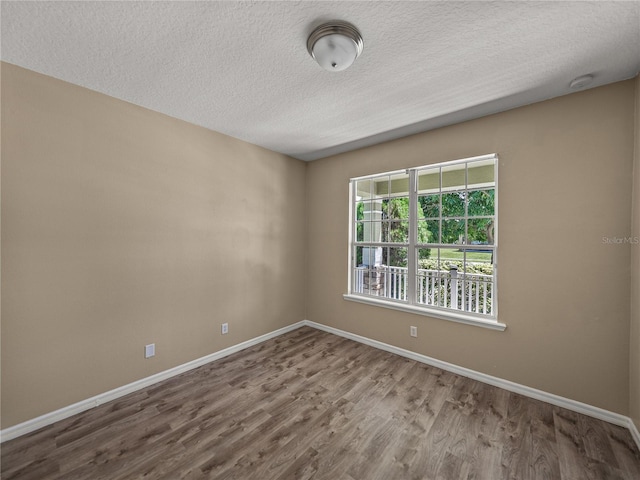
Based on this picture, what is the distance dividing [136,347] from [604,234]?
4105 millimetres

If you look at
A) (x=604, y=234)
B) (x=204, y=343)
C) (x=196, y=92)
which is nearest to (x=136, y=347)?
(x=204, y=343)

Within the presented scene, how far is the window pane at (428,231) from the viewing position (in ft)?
10.0

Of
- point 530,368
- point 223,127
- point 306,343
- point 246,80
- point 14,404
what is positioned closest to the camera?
point 14,404

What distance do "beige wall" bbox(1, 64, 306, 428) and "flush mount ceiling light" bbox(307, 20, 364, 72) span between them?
182cm

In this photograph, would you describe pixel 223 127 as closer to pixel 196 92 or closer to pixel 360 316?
pixel 196 92

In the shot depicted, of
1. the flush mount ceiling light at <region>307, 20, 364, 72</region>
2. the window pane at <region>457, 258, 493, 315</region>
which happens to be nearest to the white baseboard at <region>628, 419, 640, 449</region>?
the window pane at <region>457, 258, 493, 315</region>

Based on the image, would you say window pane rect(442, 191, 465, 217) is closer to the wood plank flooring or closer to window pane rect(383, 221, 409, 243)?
window pane rect(383, 221, 409, 243)

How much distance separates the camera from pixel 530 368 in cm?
231

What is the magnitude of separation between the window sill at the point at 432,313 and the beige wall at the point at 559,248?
8 cm

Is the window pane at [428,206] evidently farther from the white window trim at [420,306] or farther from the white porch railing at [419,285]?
the white porch railing at [419,285]

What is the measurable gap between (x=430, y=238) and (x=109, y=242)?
3313 mm

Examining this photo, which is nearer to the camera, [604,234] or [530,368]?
[604,234]

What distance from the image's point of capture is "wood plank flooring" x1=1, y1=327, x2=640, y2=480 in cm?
159

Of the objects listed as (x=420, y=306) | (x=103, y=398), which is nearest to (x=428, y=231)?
(x=420, y=306)
